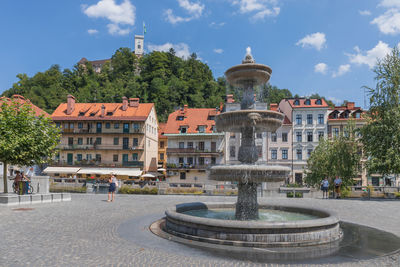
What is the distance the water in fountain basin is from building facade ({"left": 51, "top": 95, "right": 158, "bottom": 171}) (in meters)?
38.3

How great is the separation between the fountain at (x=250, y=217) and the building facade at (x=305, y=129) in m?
36.8

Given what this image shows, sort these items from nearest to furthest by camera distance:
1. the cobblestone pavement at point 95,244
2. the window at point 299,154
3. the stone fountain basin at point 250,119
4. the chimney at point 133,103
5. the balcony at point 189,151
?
the cobblestone pavement at point 95,244, the stone fountain basin at point 250,119, the balcony at point 189,151, the window at point 299,154, the chimney at point 133,103

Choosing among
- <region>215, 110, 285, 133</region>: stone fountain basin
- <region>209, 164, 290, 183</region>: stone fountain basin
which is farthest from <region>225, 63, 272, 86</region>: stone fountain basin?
<region>209, 164, 290, 183</region>: stone fountain basin

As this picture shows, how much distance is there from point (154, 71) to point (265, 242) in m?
93.4

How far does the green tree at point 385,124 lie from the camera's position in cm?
2248

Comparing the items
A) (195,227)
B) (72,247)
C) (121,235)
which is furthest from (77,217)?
(195,227)

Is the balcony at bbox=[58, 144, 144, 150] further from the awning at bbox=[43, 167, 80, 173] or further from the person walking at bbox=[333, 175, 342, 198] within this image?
the person walking at bbox=[333, 175, 342, 198]

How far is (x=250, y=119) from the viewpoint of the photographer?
9547mm

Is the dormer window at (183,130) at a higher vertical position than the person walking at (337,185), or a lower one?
higher

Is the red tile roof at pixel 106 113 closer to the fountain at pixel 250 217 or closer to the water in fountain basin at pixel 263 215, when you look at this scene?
the water in fountain basin at pixel 263 215

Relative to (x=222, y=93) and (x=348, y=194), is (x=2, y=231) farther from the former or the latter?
(x=222, y=93)

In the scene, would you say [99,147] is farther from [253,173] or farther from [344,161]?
A: [253,173]

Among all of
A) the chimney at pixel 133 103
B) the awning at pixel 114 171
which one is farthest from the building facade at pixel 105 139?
the chimney at pixel 133 103

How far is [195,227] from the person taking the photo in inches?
324
